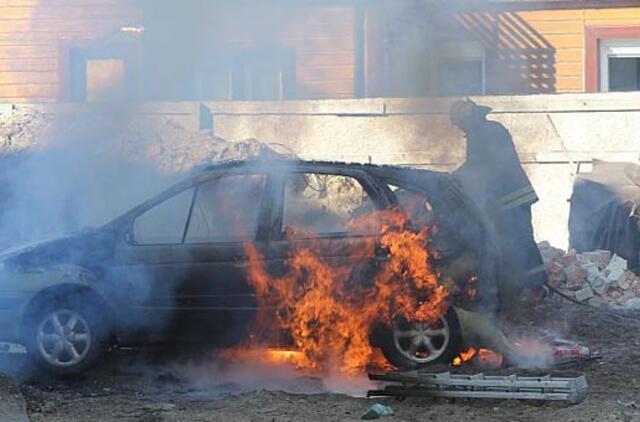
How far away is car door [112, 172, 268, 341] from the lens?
739 centimetres

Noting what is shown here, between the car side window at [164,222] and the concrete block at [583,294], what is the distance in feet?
14.9

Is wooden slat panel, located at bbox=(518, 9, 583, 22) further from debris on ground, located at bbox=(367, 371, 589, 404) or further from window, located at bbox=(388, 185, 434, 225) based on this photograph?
debris on ground, located at bbox=(367, 371, 589, 404)

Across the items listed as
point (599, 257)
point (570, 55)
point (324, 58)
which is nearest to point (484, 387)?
point (599, 257)

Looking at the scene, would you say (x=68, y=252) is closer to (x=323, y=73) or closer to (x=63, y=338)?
(x=63, y=338)

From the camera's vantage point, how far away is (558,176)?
12.4 metres

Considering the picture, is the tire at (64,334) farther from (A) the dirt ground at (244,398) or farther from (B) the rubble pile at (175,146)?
(B) the rubble pile at (175,146)

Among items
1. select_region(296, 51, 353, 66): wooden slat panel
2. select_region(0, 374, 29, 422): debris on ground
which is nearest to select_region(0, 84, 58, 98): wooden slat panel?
select_region(296, 51, 353, 66): wooden slat panel

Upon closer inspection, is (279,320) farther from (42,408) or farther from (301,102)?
(301,102)

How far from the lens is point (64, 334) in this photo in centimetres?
724

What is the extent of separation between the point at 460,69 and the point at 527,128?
9.84ft

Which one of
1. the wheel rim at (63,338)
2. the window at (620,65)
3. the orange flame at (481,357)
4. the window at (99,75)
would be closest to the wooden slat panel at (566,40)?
the window at (620,65)

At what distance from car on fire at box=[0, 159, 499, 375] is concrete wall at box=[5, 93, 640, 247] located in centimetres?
468

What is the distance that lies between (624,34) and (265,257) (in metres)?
10.0

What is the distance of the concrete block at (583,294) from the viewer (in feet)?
33.7
